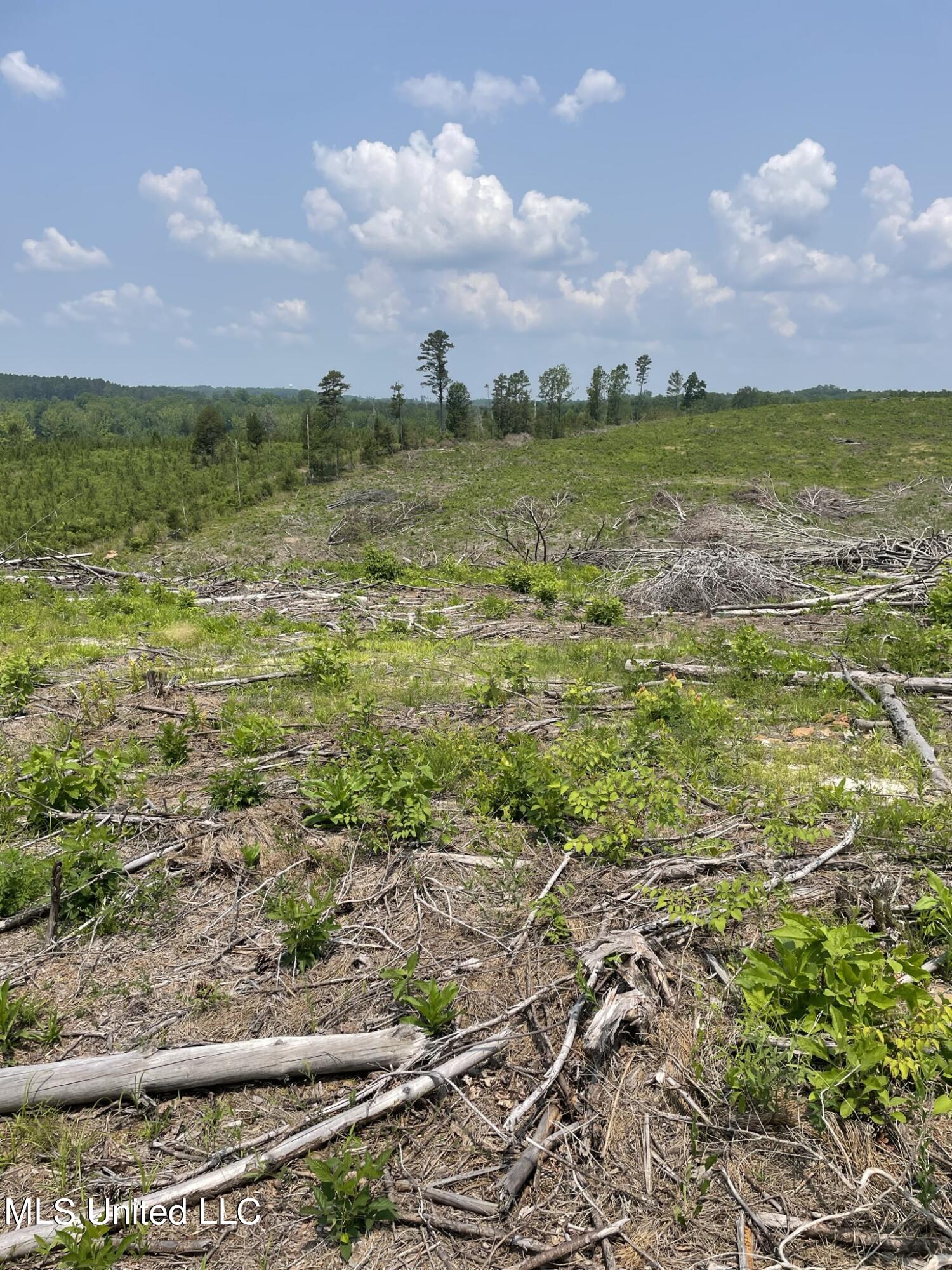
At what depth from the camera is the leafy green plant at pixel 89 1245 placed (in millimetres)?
2135

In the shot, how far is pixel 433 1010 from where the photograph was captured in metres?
3.07

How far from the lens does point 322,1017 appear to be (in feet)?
10.8

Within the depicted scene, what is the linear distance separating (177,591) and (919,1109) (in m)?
15.5

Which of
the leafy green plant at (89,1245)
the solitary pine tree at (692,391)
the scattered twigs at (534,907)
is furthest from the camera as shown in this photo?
the solitary pine tree at (692,391)

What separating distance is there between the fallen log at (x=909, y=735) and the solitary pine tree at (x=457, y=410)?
50.4 meters

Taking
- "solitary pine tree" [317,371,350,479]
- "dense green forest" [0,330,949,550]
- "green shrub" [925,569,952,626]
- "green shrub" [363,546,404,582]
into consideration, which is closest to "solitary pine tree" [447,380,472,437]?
"dense green forest" [0,330,949,550]

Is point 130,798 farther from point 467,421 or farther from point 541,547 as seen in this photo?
point 467,421

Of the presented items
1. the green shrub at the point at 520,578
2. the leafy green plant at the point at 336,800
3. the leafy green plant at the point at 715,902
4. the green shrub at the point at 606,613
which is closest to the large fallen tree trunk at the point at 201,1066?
the leafy green plant at the point at 715,902

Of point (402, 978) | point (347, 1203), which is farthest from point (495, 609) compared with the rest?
point (347, 1203)

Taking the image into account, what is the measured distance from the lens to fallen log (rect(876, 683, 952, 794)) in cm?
520

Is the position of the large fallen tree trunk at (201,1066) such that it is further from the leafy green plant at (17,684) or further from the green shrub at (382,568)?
the green shrub at (382,568)

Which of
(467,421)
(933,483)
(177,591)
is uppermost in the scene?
(467,421)

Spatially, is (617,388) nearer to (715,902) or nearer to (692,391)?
(692,391)

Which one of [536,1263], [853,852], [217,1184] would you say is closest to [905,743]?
[853,852]
